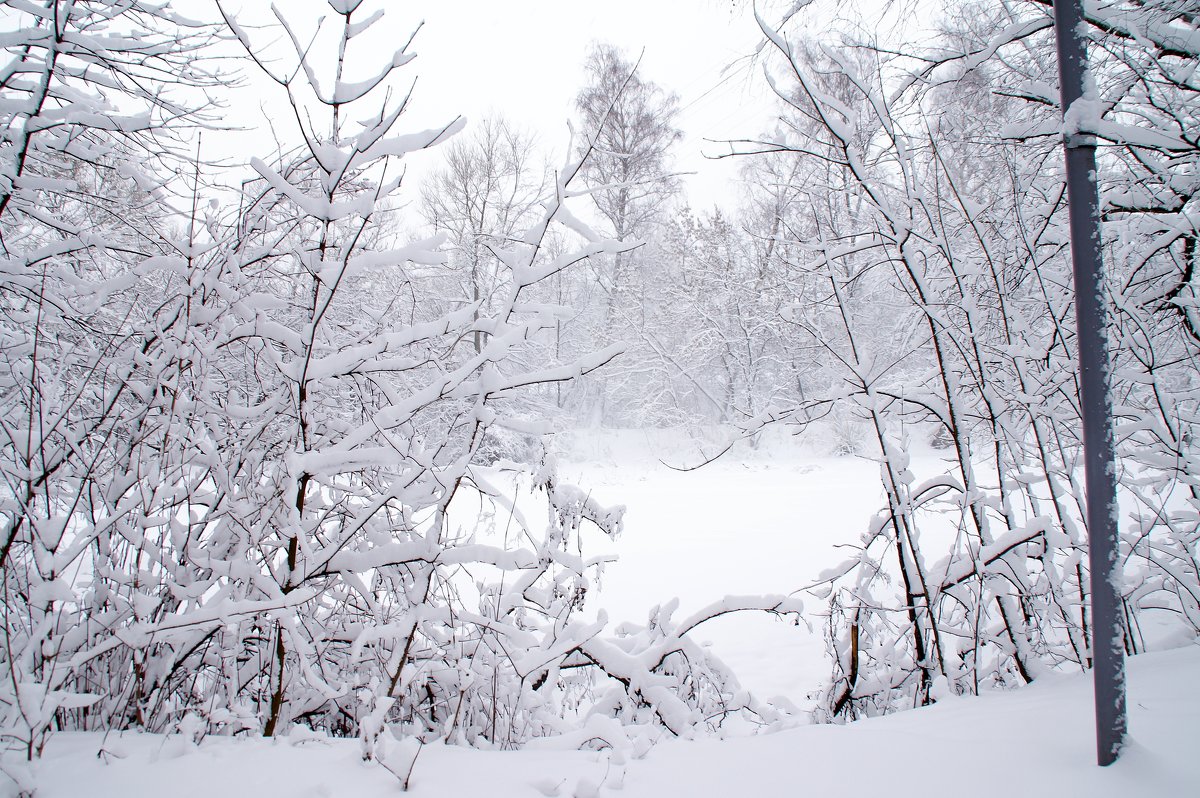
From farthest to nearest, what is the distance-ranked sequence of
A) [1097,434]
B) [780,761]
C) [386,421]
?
1. [386,421]
2. [780,761]
3. [1097,434]

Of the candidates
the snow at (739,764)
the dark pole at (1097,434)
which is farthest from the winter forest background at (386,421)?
the dark pole at (1097,434)

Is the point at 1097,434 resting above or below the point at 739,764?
above

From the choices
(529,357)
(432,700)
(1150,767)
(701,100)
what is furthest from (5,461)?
(529,357)

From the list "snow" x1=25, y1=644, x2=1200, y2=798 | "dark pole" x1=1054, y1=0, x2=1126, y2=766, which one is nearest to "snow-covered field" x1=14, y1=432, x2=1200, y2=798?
"snow" x1=25, y1=644, x2=1200, y2=798

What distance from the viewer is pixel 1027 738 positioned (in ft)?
4.38

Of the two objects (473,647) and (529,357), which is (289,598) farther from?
(529,357)

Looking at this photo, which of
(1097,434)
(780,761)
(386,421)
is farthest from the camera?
(386,421)

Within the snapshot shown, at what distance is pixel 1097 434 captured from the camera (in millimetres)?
1140

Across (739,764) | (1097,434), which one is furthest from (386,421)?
(1097,434)

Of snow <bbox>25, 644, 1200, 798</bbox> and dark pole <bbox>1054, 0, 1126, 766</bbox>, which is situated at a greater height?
dark pole <bbox>1054, 0, 1126, 766</bbox>

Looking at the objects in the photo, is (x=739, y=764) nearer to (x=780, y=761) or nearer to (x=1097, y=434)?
(x=780, y=761)

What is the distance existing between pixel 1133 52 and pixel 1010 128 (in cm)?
143

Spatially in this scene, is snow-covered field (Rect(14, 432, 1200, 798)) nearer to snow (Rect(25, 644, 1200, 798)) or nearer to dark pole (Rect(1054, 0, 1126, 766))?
snow (Rect(25, 644, 1200, 798))

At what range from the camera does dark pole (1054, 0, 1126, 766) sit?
3.70 ft
